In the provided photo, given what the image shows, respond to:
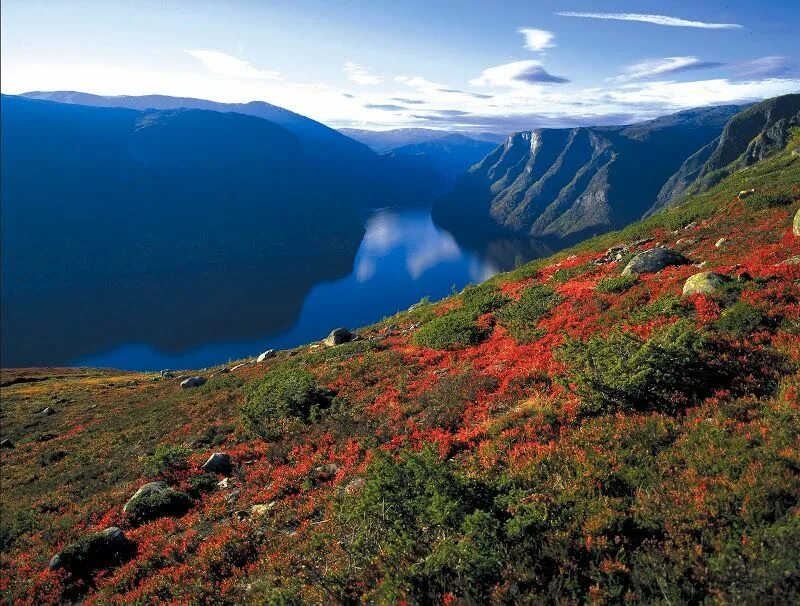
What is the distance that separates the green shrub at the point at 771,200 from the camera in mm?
24359

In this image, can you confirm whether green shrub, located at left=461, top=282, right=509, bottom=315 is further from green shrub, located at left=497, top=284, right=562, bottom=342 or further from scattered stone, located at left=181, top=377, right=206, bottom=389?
scattered stone, located at left=181, top=377, right=206, bottom=389

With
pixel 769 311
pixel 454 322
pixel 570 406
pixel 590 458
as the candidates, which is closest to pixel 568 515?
pixel 590 458

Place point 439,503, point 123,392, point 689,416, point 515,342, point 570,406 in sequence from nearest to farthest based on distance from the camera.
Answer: point 439,503 < point 689,416 < point 570,406 < point 515,342 < point 123,392

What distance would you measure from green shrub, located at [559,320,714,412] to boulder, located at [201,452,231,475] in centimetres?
1220

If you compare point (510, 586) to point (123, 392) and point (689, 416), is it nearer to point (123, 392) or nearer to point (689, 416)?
point (689, 416)

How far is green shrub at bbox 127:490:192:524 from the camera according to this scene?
13.5 m

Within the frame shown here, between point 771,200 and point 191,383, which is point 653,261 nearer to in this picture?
point 771,200

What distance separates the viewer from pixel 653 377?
10.0m

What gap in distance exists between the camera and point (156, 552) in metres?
11.2

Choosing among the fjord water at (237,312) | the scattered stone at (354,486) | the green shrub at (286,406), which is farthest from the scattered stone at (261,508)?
the fjord water at (237,312)

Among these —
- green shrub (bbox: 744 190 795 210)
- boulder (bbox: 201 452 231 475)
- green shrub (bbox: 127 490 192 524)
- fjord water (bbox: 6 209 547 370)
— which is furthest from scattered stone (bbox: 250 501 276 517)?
fjord water (bbox: 6 209 547 370)

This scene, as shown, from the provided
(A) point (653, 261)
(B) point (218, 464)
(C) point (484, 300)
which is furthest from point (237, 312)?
(A) point (653, 261)

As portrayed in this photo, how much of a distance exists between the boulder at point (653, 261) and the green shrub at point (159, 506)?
19739 millimetres

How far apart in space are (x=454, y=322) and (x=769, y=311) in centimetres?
1225
